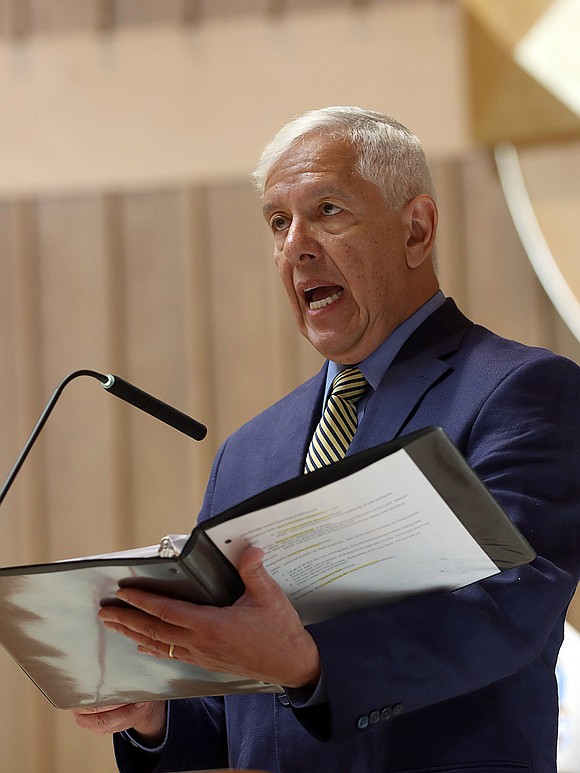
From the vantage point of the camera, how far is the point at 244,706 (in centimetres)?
187

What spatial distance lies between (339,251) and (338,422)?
314mm

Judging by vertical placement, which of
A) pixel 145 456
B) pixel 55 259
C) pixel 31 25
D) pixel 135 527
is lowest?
pixel 135 527

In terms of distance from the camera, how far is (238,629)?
52.2 inches

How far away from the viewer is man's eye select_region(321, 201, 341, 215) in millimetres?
2031

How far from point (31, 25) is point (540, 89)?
1.95m

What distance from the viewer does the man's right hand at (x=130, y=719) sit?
68.1 inches

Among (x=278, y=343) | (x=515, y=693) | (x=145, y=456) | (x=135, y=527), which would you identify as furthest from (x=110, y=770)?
(x=515, y=693)

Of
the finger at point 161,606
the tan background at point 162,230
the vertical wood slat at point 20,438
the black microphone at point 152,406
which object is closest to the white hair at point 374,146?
the black microphone at point 152,406

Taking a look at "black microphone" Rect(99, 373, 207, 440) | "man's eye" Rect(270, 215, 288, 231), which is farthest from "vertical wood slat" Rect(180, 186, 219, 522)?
"black microphone" Rect(99, 373, 207, 440)

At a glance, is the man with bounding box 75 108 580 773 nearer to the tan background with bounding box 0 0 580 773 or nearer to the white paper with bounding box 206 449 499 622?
the white paper with bounding box 206 449 499 622

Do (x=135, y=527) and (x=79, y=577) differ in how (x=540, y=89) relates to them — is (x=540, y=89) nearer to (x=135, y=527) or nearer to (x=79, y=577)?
(x=135, y=527)

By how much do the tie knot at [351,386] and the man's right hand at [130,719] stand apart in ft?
2.02

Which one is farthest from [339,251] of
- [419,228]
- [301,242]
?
[419,228]

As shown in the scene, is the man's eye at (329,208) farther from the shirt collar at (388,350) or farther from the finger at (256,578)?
the finger at (256,578)
